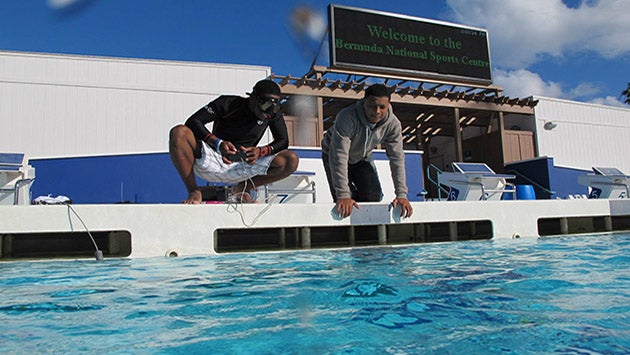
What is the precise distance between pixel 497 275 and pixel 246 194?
2.51m

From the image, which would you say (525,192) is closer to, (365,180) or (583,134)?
(365,180)

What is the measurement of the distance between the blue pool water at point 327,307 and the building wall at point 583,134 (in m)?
13.2

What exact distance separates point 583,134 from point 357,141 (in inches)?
568

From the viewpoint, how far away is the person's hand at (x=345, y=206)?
377 centimetres

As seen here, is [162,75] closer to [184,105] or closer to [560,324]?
[184,105]

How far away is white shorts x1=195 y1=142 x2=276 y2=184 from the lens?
3.89m

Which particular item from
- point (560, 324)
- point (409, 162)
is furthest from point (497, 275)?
point (409, 162)

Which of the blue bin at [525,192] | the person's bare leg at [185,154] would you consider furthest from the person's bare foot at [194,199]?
the blue bin at [525,192]

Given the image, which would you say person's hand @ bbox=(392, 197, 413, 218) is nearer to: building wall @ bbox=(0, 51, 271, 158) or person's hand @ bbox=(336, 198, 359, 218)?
person's hand @ bbox=(336, 198, 359, 218)

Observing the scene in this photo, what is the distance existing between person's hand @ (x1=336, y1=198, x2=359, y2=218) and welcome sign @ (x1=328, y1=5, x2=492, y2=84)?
8.06 m

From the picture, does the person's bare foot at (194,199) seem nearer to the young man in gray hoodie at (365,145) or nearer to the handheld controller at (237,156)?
the handheld controller at (237,156)

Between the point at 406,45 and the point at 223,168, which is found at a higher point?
the point at 406,45

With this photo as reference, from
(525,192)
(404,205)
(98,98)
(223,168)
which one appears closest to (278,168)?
(223,168)

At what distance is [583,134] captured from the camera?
15320 mm
